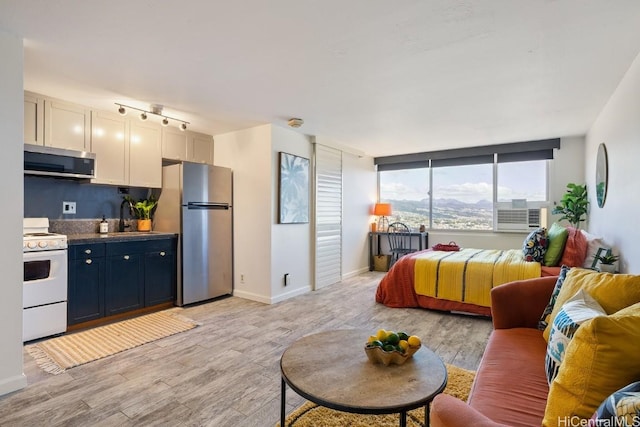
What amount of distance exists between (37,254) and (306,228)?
9.79 ft

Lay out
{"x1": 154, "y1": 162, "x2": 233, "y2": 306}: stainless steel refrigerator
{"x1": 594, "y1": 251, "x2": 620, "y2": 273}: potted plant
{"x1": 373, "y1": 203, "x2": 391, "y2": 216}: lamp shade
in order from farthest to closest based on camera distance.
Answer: {"x1": 373, "y1": 203, "x2": 391, "y2": 216}: lamp shade
{"x1": 154, "y1": 162, "x2": 233, "y2": 306}: stainless steel refrigerator
{"x1": 594, "y1": 251, "x2": 620, "y2": 273}: potted plant

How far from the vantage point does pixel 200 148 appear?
4.69 metres

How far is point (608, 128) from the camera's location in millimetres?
3377

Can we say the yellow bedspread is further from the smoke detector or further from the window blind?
the smoke detector

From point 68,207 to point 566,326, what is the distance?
4.54 m

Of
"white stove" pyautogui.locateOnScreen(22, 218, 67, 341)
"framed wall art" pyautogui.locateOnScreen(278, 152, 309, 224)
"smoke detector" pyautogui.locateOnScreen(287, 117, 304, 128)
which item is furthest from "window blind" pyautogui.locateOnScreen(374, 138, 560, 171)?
"white stove" pyautogui.locateOnScreen(22, 218, 67, 341)

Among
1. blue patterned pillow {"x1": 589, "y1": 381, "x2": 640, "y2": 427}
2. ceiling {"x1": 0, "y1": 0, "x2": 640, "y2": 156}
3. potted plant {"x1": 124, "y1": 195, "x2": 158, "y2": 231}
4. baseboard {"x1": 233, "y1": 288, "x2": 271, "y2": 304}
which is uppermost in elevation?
ceiling {"x1": 0, "y1": 0, "x2": 640, "y2": 156}

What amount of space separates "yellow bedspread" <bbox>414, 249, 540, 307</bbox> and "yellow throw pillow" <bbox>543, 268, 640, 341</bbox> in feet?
5.96

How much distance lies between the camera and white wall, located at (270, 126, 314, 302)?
427cm

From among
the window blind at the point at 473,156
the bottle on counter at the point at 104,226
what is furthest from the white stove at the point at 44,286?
the window blind at the point at 473,156

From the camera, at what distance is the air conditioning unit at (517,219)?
5.33 meters

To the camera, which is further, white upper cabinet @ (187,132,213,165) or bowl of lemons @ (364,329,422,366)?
white upper cabinet @ (187,132,213,165)

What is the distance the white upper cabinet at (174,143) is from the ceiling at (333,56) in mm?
471

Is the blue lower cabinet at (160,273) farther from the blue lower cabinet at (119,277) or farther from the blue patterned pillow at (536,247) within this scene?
the blue patterned pillow at (536,247)
